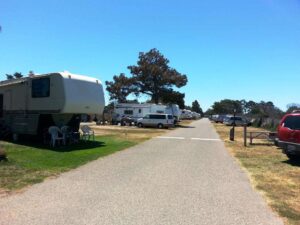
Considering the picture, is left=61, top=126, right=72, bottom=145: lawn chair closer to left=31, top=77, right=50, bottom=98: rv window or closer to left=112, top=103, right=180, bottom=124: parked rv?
left=31, top=77, right=50, bottom=98: rv window

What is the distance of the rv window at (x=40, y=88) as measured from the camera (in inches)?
782

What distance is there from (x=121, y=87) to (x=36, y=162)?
5248 cm

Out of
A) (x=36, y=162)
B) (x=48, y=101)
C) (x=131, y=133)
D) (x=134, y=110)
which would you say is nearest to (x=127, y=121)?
(x=134, y=110)

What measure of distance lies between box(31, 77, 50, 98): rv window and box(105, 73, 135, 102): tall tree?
147 feet

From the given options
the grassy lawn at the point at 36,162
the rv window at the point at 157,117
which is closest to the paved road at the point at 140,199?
the grassy lawn at the point at 36,162

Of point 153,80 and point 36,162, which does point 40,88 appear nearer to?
point 36,162

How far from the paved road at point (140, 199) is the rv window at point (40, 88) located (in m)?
7.66

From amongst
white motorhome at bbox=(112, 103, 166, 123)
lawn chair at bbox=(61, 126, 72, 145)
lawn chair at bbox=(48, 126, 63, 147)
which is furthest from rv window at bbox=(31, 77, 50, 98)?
white motorhome at bbox=(112, 103, 166, 123)

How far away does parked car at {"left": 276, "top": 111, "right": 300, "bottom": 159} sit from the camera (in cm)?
A: 1535

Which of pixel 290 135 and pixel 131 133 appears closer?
pixel 290 135

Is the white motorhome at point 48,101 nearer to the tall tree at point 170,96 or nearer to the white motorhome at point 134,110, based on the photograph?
the white motorhome at point 134,110

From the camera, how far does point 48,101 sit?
1978cm

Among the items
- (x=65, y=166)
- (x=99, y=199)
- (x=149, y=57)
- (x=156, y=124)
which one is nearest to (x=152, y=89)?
(x=149, y=57)

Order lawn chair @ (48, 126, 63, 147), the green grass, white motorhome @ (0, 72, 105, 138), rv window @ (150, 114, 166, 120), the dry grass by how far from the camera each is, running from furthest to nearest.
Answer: rv window @ (150, 114, 166, 120)
the dry grass
white motorhome @ (0, 72, 105, 138)
lawn chair @ (48, 126, 63, 147)
the green grass
